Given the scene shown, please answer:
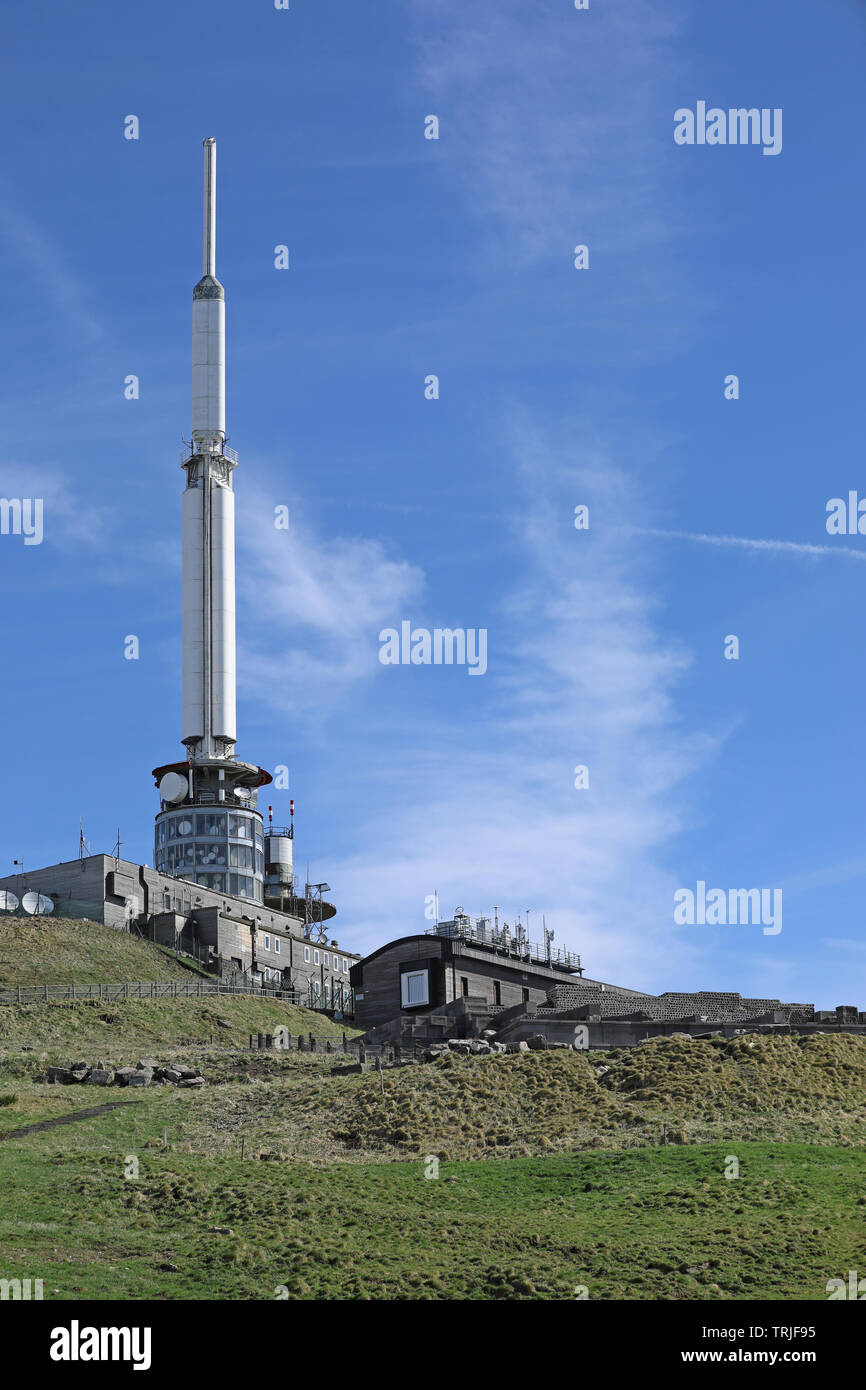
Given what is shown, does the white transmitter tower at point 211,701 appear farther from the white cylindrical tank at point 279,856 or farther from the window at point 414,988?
the window at point 414,988

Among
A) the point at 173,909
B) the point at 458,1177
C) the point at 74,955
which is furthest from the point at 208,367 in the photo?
the point at 458,1177

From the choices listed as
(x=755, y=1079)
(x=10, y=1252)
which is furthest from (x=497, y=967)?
(x=10, y=1252)

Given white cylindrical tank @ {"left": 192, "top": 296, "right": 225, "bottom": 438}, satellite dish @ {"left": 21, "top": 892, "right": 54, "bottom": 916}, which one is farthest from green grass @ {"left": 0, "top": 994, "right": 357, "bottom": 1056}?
white cylindrical tank @ {"left": 192, "top": 296, "right": 225, "bottom": 438}

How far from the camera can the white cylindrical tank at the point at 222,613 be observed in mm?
135875

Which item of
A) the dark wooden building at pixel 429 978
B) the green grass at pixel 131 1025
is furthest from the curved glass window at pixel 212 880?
the dark wooden building at pixel 429 978

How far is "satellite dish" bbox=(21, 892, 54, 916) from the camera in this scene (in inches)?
4126

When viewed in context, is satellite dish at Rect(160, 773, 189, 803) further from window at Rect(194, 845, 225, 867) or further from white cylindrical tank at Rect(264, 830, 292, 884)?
white cylindrical tank at Rect(264, 830, 292, 884)

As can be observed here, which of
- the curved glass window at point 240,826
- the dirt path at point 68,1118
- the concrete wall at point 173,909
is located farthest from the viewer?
the curved glass window at point 240,826

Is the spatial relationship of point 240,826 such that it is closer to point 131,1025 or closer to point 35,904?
point 35,904

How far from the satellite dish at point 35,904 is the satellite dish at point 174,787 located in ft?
82.1

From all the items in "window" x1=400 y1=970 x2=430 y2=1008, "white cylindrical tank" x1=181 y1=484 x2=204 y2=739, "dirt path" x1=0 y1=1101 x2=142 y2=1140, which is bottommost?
"dirt path" x1=0 y1=1101 x2=142 y2=1140

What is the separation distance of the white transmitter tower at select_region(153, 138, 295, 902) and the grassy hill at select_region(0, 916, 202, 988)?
24.3m
